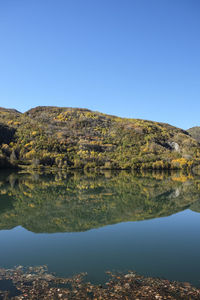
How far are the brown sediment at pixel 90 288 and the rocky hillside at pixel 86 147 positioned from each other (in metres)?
102

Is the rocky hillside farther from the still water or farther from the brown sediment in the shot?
the brown sediment

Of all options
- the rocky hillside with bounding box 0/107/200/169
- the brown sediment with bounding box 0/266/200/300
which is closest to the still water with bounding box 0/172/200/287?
the brown sediment with bounding box 0/266/200/300

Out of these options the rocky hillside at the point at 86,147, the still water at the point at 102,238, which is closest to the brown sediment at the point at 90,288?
the still water at the point at 102,238

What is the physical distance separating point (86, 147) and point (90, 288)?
149533mm

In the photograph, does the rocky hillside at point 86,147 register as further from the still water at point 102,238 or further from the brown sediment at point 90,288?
the brown sediment at point 90,288

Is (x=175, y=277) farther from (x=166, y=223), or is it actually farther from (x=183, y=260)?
(x=166, y=223)

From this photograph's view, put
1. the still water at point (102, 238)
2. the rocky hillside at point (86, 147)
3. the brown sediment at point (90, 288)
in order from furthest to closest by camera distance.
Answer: the rocky hillside at point (86, 147), the still water at point (102, 238), the brown sediment at point (90, 288)

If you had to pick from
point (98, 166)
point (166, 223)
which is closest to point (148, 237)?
point (166, 223)

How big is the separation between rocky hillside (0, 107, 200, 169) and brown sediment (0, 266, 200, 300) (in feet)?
336

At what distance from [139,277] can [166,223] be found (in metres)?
13.0

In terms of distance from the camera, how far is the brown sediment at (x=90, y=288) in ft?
33.4

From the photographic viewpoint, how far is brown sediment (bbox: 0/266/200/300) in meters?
10.2

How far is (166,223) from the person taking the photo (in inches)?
949

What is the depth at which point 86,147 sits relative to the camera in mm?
159875
